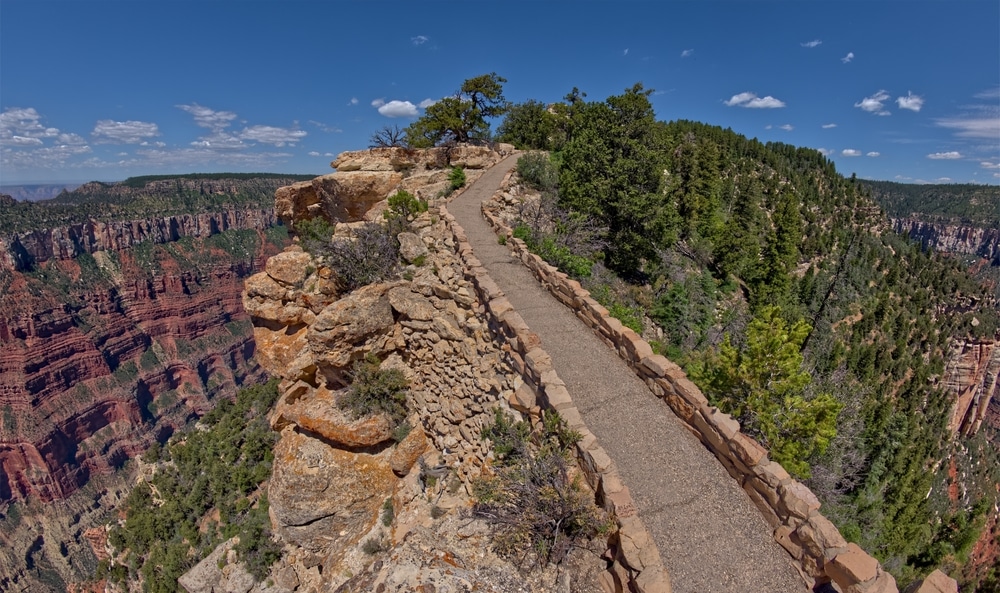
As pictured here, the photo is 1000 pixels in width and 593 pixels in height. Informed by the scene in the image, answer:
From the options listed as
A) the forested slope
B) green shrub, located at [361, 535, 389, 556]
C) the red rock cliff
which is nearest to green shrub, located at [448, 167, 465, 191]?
the forested slope

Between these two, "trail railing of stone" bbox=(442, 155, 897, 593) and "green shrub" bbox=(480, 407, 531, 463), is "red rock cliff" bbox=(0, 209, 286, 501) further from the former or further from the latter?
"trail railing of stone" bbox=(442, 155, 897, 593)

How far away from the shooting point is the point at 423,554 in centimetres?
586

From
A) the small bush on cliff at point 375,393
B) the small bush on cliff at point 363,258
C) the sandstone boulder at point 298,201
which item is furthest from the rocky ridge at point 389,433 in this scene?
the sandstone boulder at point 298,201

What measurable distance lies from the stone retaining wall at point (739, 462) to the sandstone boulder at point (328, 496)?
5.25 metres

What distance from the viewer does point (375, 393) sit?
35.3 feet

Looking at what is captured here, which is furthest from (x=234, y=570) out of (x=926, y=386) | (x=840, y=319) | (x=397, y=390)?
(x=926, y=386)

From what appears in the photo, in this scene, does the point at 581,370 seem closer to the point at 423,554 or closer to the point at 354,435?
the point at 423,554

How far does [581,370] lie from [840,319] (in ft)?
95.3

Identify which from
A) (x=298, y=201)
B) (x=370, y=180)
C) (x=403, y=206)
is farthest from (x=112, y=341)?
(x=403, y=206)

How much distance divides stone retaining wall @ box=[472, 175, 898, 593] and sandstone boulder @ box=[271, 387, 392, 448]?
4.18 m

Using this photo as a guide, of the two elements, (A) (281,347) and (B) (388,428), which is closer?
(B) (388,428)

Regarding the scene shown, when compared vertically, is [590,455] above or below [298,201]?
below

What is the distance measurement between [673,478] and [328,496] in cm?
803

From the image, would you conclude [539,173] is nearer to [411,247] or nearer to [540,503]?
[411,247]
